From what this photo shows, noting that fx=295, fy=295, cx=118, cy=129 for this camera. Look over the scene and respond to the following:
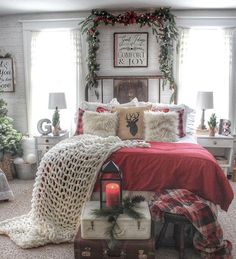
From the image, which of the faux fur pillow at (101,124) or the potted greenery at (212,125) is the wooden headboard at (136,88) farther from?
the faux fur pillow at (101,124)

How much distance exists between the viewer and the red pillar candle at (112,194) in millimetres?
2323

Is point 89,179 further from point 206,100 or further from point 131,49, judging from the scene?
point 131,49

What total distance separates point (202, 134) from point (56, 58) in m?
2.55

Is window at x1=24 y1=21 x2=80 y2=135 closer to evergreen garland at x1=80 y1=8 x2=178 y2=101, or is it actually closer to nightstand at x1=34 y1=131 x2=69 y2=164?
evergreen garland at x1=80 y1=8 x2=178 y2=101

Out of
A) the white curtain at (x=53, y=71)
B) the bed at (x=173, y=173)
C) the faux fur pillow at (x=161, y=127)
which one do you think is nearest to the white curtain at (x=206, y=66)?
the faux fur pillow at (x=161, y=127)

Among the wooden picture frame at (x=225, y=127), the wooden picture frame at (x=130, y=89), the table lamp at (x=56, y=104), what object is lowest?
the wooden picture frame at (x=225, y=127)

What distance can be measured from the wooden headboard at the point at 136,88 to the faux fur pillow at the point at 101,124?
93 centimetres

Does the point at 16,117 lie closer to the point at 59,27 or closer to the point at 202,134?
the point at 59,27

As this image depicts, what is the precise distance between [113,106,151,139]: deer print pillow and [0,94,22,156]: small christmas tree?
171 cm

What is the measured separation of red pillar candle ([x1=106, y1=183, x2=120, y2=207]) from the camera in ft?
7.62

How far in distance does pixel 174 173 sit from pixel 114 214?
717 mm

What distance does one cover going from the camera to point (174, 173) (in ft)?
8.91

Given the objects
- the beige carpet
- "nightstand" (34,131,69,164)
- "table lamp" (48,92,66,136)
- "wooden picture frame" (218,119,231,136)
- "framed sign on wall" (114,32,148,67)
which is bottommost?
the beige carpet

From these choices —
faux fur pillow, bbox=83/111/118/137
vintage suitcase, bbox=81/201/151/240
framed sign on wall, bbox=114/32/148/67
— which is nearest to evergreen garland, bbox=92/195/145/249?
vintage suitcase, bbox=81/201/151/240
